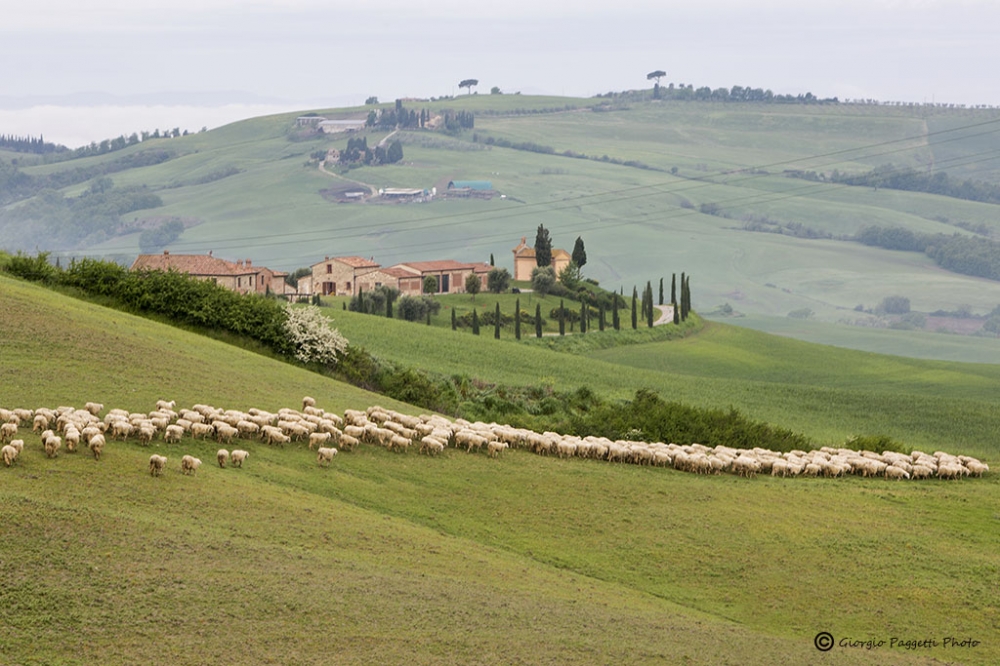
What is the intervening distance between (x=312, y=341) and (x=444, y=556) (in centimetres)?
3587

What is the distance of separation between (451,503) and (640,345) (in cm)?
9384

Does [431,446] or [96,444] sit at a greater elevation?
[96,444]

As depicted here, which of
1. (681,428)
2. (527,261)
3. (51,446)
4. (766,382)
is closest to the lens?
(51,446)

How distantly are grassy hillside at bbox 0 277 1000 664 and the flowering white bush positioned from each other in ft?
53.8

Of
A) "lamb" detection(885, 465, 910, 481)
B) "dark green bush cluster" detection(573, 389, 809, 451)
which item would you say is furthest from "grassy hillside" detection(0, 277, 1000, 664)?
"dark green bush cluster" detection(573, 389, 809, 451)

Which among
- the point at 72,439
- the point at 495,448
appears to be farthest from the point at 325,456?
the point at 72,439

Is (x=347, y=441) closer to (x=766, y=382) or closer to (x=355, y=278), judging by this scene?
(x=766, y=382)

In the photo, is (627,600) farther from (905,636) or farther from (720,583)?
(905,636)

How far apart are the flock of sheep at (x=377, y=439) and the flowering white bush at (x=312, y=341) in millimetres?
17704

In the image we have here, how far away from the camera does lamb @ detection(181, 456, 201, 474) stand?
31.8m

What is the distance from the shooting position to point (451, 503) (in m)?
35.8

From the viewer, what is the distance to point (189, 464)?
31.8 m

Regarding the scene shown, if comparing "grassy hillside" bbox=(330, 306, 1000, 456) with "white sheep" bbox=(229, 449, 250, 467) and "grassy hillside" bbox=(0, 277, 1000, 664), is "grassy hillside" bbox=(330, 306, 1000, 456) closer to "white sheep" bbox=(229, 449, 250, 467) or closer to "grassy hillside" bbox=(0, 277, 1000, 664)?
"grassy hillside" bbox=(0, 277, 1000, 664)

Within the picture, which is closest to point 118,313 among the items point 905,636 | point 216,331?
point 216,331
